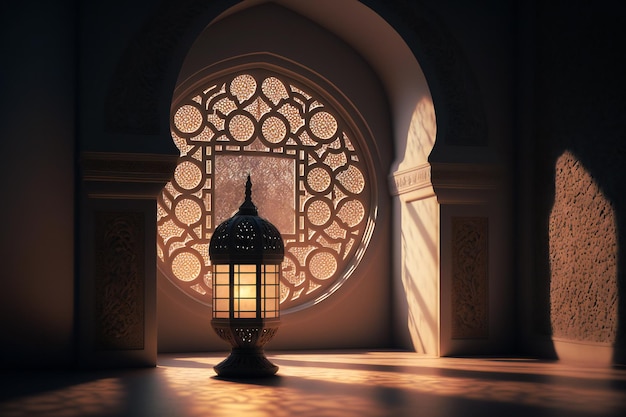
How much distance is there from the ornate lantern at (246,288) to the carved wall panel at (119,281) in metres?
0.67

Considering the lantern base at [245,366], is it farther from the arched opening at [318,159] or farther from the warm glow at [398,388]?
the arched opening at [318,159]

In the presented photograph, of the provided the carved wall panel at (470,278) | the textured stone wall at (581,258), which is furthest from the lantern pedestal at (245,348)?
the textured stone wall at (581,258)

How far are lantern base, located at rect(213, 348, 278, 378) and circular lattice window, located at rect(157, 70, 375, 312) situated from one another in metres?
1.75

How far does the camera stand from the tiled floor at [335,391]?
4176mm

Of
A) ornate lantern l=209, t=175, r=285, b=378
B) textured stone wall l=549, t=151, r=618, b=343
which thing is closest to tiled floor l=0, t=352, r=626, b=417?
ornate lantern l=209, t=175, r=285, b=378

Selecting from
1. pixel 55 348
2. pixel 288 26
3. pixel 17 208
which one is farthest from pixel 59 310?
pixel 288 26

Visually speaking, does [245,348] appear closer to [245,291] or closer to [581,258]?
[245,291]

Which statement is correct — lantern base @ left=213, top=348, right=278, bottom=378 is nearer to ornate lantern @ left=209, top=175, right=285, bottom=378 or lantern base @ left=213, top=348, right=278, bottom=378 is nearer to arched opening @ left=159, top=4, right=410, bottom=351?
ornate lantern @ left=209, top=175, right=285, bottom=378

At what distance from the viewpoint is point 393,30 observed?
7016 mm

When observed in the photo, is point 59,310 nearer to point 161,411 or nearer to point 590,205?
point 161,411

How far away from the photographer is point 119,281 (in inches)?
241

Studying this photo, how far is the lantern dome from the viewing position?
224 inches

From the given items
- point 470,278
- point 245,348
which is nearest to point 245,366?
point 245,348

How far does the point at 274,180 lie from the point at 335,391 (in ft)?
10.4
